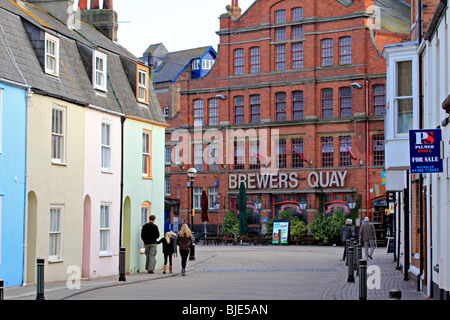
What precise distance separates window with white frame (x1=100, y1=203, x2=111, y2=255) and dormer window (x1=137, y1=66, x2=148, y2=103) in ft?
17.1

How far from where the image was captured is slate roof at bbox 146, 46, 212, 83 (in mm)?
83312

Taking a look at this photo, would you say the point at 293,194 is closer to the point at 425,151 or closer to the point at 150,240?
the point at 150,240

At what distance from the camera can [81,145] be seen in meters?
25.1

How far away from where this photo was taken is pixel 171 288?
20891 millimetres

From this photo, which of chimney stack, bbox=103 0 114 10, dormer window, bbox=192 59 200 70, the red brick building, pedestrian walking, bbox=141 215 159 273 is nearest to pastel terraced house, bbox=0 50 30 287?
pedestrian walking, bbox=141 215 159 273

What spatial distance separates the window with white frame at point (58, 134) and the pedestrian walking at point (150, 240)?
4.49 metres

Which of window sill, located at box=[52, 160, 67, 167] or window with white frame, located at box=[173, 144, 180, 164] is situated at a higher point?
window with white frame, located at box=[173, 144, 180, 164]

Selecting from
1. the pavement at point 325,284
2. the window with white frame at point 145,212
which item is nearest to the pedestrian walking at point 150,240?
the pavement at point 325,284

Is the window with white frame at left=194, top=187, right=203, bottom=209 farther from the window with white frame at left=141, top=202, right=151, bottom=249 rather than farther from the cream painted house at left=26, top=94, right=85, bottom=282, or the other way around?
the cream painted house at left=26, top=94, right=85, bottom=282

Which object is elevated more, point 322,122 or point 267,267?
point 322,122

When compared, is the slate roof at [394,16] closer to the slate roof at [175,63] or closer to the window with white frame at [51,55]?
the slate roof at [175,63]
